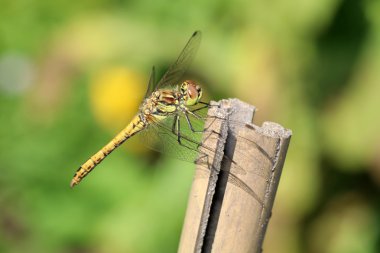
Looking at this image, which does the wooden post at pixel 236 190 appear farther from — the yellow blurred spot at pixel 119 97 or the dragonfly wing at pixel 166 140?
the yellow blurred spot at pixel 119 97

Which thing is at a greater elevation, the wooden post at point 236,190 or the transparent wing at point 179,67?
the transparent wing at point 179,67

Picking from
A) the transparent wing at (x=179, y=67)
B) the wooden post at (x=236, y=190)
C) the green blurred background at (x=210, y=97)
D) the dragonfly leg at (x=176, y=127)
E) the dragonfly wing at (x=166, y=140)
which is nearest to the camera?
the wooden post at (x=236, y=190)

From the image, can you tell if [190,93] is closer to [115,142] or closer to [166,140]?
[166,140]

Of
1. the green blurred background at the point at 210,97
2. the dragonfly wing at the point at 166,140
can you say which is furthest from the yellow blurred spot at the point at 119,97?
the dragonfly wing at the point at 166,140

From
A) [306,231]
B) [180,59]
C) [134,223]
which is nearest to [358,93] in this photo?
[306,231]

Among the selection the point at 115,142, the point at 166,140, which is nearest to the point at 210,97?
the point at 115,142

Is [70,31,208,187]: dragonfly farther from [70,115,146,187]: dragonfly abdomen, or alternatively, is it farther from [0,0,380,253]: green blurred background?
[0,0,380,253]: green blurred background
